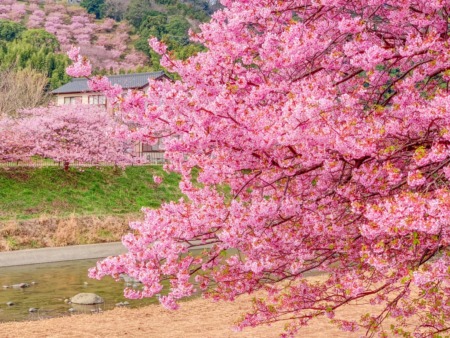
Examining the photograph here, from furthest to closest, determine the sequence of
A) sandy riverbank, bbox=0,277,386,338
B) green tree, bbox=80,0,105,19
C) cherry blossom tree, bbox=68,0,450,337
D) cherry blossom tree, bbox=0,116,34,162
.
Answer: green tree, bbox=80,0,105,19 → cherry blossom tree, bbox=0,116,34,162 → sandy riverbank, bbox=0,277,386,338 → cherry blossom tree, bbox=68,0,450,337

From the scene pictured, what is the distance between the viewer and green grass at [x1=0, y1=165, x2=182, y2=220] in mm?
29484

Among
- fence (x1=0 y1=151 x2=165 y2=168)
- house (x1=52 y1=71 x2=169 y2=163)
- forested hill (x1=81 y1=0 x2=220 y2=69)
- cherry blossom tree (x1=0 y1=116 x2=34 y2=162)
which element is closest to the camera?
cherry blossom tree (x1=0 y1=116 x2=34 y2=162)

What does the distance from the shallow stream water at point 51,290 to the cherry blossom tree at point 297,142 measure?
8.91 meters

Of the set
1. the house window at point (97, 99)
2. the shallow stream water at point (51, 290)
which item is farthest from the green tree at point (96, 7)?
the shallow stream water at point (51, 290)

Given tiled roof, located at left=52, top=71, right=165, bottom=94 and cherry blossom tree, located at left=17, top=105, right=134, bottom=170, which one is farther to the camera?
tiled roof, located at left=52, top=71, right=165, bottom=94

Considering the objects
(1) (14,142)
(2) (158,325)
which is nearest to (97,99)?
(1) (14,142)

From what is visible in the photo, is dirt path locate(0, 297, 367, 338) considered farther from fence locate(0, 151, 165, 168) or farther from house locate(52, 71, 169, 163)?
house locate(52, 71, 169, 163)

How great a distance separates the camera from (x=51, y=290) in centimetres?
1695

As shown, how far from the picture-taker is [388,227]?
4.14 metres

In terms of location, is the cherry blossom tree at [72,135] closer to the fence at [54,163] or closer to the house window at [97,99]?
the fence at [54,163]

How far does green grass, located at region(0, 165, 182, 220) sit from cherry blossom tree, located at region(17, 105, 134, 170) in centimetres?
91

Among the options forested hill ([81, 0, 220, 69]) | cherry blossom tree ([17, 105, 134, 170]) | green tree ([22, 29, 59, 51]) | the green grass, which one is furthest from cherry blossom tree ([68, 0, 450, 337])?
forested hill ([81, 0, 220, 69])

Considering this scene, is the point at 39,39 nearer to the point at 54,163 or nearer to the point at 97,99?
the point at 97,99

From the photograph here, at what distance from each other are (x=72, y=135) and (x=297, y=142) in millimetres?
32042
